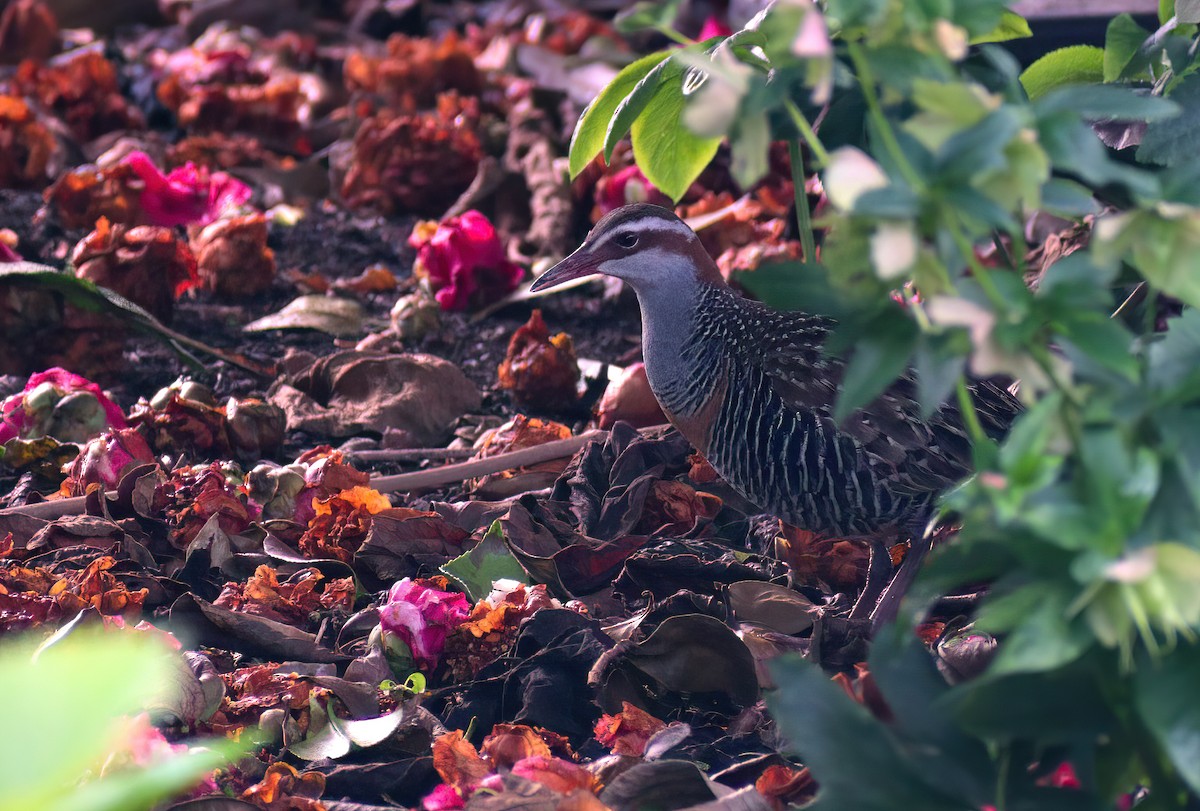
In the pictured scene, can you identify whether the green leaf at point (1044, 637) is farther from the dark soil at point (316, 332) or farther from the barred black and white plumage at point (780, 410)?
the dark soil at point (316, 332)

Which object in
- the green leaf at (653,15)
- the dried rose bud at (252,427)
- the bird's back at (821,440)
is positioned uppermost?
the green leaf at (653,15)

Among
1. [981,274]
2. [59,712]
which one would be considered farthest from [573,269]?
[59,712]

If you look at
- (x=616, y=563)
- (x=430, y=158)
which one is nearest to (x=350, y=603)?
(x=616, y=563)

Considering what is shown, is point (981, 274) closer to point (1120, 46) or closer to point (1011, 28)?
point (1011, 28)

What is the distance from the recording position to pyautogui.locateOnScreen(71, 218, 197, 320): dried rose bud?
3209 mm

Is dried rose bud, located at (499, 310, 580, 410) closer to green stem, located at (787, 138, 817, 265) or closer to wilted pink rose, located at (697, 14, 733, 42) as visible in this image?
green stem, located at (787, 138, 817, 265)

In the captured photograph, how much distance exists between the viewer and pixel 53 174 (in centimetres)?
423

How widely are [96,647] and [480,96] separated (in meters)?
4.63

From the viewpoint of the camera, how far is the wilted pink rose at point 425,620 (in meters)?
1.96

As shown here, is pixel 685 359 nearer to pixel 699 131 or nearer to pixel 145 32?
pixel 699 131

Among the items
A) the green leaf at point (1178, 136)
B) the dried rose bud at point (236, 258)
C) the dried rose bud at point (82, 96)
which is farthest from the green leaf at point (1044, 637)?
the dried rose bud at point (82, 96)

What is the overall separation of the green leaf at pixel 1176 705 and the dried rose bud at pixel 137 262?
277 centimetres

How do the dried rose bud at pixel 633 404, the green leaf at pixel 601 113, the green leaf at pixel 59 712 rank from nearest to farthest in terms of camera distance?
the green leaf at pixel 59 712
the green leaf at pixel 601 113
the dried rose bud at pixel 633 404

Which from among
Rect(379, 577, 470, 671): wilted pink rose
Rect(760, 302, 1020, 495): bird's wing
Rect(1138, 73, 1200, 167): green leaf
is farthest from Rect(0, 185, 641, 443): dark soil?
Rect(1138, 73, 1200, 167): green leaf
